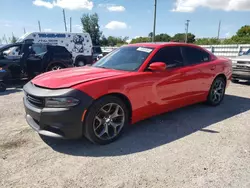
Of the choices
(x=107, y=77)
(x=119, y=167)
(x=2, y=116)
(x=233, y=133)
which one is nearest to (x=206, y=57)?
(x=233, y=133)

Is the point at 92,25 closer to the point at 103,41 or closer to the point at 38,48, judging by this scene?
the point at 103,41

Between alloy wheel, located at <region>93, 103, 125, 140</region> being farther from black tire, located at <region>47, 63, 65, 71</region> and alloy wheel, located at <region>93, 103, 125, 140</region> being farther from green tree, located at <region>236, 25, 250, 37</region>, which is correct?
green tree, located at <region>236, 25, 250, 37</region>

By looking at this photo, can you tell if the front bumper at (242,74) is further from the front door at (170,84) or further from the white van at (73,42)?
the white van at (73,42)

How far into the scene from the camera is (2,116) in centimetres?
452

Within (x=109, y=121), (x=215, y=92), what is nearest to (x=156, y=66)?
(x=109, y=121)

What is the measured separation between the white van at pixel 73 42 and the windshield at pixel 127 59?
9.08m

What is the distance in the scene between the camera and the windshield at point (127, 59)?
12.5 feet

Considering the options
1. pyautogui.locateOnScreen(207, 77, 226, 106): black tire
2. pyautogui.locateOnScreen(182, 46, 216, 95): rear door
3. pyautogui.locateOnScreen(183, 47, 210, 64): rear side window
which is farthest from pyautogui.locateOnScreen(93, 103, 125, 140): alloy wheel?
pyautogui.locateOnScreen(207, 77, 226, 106): black tire

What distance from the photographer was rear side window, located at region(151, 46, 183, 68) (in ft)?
12.9

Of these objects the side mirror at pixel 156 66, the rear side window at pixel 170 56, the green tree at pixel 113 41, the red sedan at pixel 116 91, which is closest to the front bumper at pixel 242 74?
the red sedan at pixel 116 91

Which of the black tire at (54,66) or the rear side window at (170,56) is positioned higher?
the rear side window at (170,56)

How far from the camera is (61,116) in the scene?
2818 millimetres

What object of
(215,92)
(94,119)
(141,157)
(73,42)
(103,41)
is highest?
(103,41)

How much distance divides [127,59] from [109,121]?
135 centimetres
